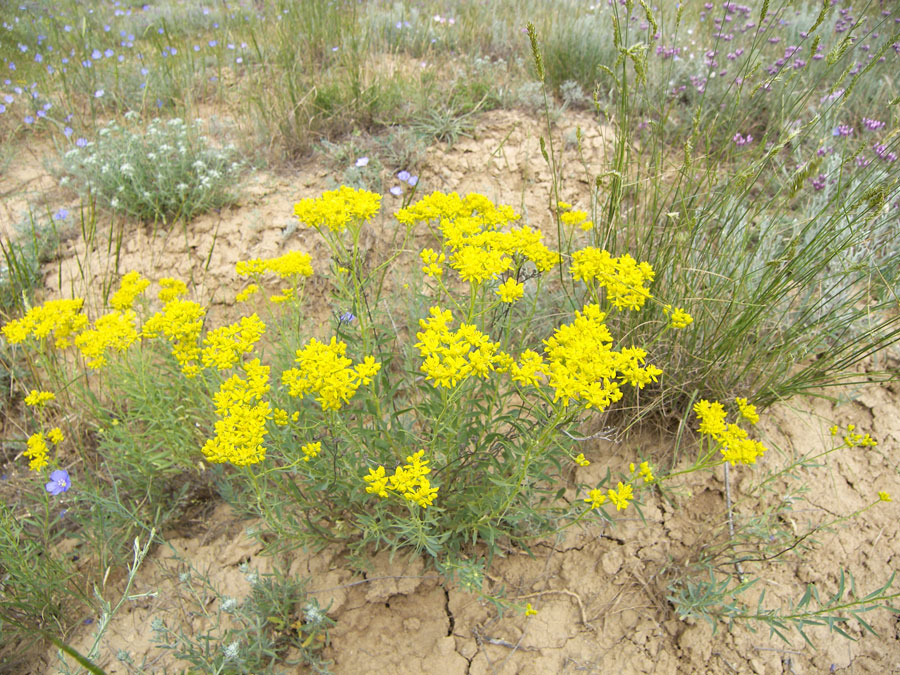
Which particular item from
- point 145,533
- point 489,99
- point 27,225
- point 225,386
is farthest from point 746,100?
point 27,225

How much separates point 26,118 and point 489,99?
396 centimetres

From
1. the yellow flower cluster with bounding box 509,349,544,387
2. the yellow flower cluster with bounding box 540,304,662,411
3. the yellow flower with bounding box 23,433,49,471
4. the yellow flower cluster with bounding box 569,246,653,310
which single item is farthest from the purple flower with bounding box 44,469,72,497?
the yellow flower cluster with bounding box 569,246,653,310

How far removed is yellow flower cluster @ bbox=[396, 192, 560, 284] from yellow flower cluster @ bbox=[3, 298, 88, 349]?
66.0 inches

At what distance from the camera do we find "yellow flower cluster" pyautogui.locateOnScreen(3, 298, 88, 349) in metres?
2.42

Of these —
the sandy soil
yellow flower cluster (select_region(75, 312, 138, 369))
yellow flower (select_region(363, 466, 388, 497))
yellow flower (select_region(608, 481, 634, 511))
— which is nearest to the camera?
yellow flower (select_region(363, 466, 388, 497))

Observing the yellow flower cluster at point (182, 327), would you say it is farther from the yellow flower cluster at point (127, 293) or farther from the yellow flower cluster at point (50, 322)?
the yellow flower cluster at point (50, 322)

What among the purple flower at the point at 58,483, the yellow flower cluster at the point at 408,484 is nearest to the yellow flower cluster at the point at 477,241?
the yellow flower cluster at the point at 408,484

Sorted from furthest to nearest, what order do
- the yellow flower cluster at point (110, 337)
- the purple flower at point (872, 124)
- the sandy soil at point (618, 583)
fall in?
1. the purple flower at point (872, 124)
2. the yellow flower cluster at point (110, 337)
3. the sandy soil at point (618, 583)

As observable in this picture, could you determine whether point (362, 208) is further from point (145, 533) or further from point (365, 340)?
point (145, 533)

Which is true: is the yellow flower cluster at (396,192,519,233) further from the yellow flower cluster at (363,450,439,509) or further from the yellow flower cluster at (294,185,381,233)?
the yellow flower cluster at (363,450,439,509)

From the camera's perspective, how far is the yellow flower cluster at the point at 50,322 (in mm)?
2422

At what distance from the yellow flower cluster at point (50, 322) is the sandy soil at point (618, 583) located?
1.13 metres

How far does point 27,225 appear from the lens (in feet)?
12.5

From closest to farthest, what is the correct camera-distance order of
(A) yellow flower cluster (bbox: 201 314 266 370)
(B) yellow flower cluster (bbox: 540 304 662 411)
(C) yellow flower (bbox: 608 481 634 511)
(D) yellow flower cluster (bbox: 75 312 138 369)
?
1. (B) yellow flower cluster (bbox: 540 304 662 411)
2. (C) yellow flower (bbox: 608 481 634 511)
3. (A) yellow flower cluster (bbox: 201 314 266 370)
4. (D) yellow flower cluster (bbox: 75 312 138 369)
